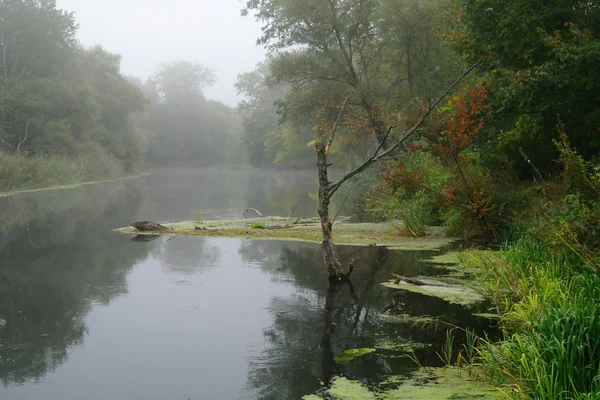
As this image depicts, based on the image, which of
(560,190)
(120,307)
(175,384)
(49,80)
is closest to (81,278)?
(120,307)

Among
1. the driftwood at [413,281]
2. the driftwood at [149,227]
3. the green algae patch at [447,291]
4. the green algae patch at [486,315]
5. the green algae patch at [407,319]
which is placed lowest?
the green algae patch at [407,319]

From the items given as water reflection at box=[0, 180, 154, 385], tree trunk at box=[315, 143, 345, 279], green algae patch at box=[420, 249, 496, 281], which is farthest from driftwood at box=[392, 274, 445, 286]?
water reflection at box=[0, 180, 154, 385]

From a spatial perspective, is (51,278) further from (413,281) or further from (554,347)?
(554,347)

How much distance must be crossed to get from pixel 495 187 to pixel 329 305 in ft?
20.6

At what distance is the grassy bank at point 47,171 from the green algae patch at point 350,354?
29.8 meters

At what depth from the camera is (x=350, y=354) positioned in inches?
254

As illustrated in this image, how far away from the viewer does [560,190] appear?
1072 centimetres

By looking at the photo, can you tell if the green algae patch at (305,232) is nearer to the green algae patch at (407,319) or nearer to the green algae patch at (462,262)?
the green algae patch at (462,262)

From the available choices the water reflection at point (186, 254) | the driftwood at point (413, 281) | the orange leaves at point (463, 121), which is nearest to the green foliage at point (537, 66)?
the orange leaves at point (463, 121)

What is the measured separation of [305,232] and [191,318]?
800 cm

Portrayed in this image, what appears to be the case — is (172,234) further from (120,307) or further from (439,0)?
(439,0)

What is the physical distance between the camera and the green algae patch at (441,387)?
5.11 metres

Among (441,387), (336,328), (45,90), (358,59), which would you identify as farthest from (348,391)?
(45,90)

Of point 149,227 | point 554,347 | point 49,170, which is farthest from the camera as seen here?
point 49,170
